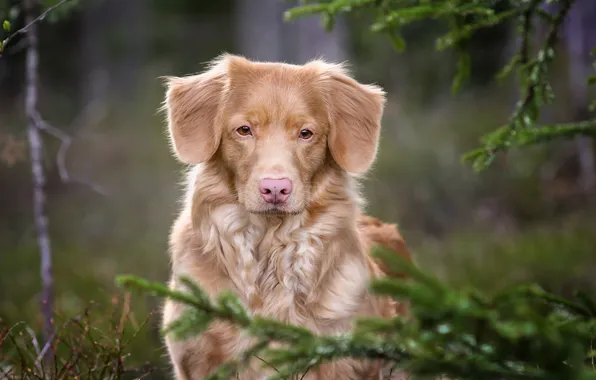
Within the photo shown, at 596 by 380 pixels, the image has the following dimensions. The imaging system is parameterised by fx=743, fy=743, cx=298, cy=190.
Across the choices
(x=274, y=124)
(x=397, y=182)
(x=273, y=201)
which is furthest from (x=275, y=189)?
(x=397, y=182)

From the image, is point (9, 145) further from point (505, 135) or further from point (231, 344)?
point (505, 135)

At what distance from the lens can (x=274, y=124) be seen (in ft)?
11.1

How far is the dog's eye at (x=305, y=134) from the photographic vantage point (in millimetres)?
3414

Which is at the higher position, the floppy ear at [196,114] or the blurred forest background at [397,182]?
the floppy ear at [196,114]

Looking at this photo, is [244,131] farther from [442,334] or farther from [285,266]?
[442,334]

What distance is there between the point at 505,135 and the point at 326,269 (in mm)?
1099

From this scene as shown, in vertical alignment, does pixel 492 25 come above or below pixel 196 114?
above

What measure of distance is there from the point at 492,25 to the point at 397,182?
6.36m

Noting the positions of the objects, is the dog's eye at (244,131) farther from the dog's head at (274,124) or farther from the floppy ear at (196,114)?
the floppy ear at (196,114)

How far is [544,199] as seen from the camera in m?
9.13

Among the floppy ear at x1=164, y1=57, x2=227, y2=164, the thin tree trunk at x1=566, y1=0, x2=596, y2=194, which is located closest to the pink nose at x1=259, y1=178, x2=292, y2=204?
the floppy ear at x1=164, y1=57, x2=227, y2=164

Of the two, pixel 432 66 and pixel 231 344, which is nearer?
pixel 231 344

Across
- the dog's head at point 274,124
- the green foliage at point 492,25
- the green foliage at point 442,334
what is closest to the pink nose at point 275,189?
the dog's head at point 274,124

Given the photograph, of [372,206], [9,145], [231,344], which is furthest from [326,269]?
[372,206]
